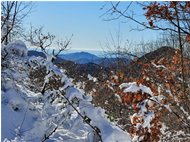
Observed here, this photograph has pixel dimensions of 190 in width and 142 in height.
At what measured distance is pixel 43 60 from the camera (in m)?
4.59

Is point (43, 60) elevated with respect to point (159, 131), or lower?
elevated

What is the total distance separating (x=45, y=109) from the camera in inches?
301

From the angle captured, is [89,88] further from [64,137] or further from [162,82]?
[162,82]

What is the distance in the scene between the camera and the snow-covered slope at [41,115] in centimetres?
568

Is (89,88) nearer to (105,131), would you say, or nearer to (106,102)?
(106,102)

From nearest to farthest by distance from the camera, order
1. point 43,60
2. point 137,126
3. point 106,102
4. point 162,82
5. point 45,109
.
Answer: point 137,126
point 43,60
point 162,82
point 45,109
point 106,102

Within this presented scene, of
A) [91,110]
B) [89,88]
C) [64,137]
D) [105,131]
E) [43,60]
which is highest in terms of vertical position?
[43,60]

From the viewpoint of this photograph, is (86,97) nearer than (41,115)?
Yes

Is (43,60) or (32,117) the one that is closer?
(43,60)

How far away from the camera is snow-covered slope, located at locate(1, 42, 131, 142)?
568 cm

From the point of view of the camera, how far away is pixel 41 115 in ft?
25.5

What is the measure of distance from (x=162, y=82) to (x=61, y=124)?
9.63ft

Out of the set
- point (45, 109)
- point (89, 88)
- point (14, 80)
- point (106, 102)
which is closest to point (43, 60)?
point (14, 80)

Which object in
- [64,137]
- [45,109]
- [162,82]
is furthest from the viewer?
[45,109]
